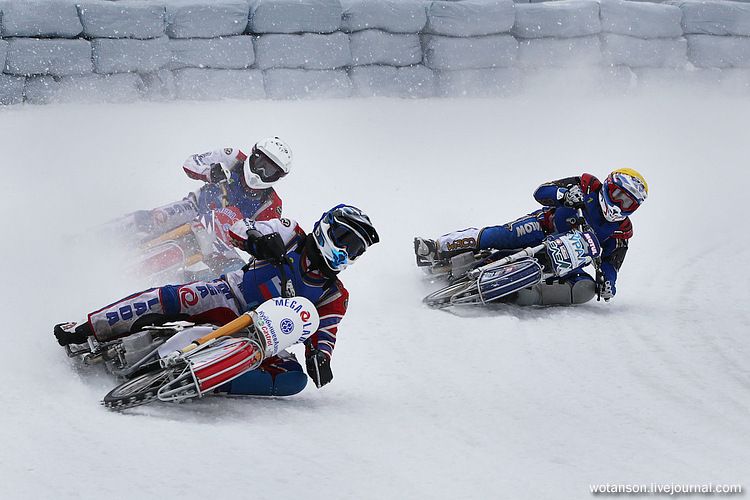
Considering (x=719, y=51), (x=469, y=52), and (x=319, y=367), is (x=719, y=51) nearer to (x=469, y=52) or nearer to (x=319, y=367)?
(x=469, y=52)

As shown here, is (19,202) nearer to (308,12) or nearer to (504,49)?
(308,12)

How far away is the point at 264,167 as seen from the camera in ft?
26.4

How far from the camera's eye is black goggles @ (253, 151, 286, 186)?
8.02m

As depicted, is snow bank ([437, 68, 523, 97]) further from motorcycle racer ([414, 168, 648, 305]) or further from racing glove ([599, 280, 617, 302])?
racing glove ([599, 280, 617, 302])

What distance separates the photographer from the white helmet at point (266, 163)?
7.99 m

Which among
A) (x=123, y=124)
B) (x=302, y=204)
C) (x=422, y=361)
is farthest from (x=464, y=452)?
(x=123, y=124)

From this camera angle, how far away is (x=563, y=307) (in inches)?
345

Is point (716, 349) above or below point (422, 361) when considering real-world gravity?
Answer: below

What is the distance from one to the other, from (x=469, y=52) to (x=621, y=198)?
23.8ft

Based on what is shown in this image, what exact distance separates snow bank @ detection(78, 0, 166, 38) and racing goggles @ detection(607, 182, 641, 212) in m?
7.07

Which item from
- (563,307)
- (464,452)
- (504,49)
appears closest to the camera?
(464,452)

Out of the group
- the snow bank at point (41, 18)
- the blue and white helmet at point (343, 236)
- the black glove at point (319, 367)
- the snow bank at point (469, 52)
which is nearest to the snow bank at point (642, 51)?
the snow bank at point (469, 52)

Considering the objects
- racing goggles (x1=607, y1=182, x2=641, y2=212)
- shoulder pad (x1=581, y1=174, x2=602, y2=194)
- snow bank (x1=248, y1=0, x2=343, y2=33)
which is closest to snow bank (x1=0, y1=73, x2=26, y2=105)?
snow bank (x1=248, y1=0, x2=343, y2=33)

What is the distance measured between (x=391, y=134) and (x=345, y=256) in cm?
861
